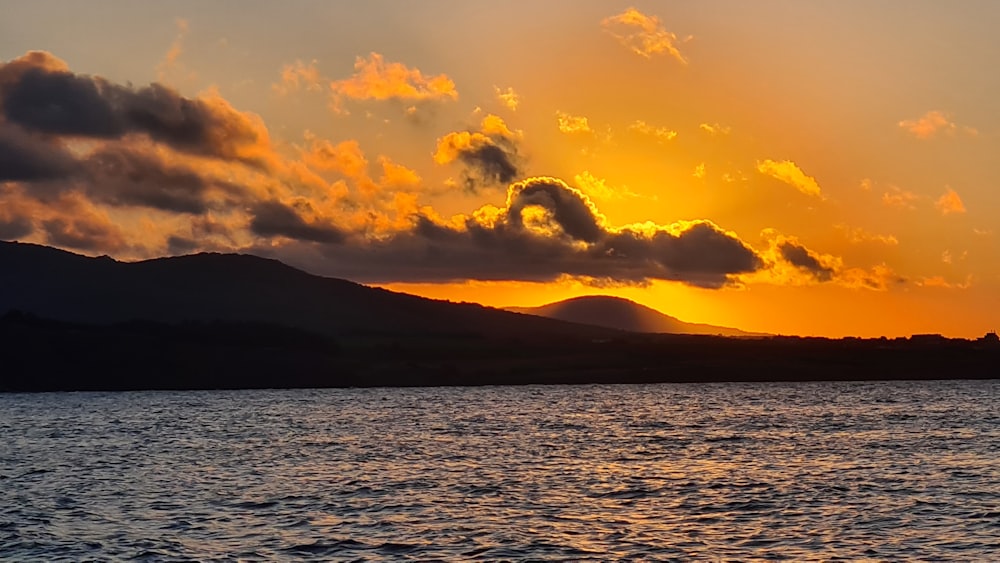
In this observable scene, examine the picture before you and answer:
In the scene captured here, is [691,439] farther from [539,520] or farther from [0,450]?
[0,450]

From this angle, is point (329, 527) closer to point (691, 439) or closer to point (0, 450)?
point (691, 439)

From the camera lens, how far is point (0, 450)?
114562 mm

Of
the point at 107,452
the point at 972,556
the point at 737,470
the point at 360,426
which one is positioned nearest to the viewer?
the point at 972,556

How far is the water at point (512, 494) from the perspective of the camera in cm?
5094

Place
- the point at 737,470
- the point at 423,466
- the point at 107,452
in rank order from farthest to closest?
the point at 107,452 < the point at 423,466 < the point at 737,470

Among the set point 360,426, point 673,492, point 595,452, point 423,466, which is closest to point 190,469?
point 423,466

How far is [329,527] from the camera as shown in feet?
187

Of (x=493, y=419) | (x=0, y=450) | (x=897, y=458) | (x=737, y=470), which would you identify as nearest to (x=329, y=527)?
(x=737, y=470)

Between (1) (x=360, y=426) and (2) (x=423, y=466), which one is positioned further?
(1) (x=360, y=426)

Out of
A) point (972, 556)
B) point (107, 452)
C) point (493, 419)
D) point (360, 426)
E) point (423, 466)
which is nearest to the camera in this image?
point (972, 556)

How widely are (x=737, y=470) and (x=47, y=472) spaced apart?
5352 cm

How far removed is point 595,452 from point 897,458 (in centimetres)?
2537

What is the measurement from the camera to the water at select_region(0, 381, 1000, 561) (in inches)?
2005

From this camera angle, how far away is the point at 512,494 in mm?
68750
